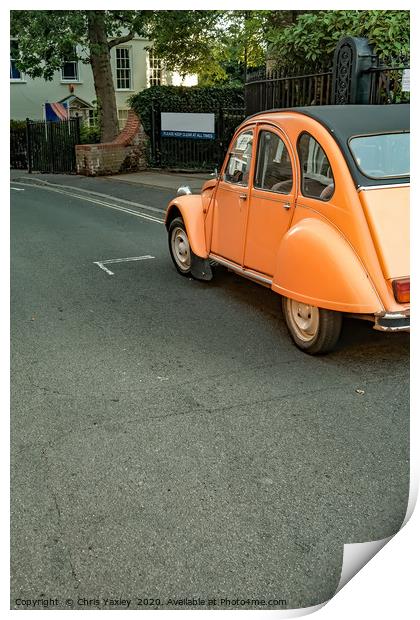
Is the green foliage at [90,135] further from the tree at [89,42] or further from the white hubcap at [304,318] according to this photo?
the white hubcap at [304,318]

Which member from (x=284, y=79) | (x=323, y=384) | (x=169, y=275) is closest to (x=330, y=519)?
(x=323, y=384)

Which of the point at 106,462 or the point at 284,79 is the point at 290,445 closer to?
the point at 106,462

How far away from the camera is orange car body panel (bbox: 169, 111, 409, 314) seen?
385 cm

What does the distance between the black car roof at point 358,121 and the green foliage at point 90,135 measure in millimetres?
15039

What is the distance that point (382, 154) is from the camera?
423 centimetres

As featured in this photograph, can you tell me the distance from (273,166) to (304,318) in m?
1.25

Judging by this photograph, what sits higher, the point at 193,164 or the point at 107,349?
the point at 193,164

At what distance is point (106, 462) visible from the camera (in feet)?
10.2

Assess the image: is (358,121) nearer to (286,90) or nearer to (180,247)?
(180,247)

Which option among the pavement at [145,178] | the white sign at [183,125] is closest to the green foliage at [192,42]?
the pavement at [145,178]

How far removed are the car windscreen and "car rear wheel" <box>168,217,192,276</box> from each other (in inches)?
98.9

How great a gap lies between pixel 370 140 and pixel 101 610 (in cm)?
335

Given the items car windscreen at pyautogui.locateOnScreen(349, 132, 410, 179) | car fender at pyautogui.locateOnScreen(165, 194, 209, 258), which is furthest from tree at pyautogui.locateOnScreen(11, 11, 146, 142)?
car windscreen at pyautogui.locateOnScreen(349, 132, 410, 179)

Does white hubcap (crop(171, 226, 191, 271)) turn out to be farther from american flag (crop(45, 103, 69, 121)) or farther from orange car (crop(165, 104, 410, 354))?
american flag (crop(45, 103, 69, 121))
